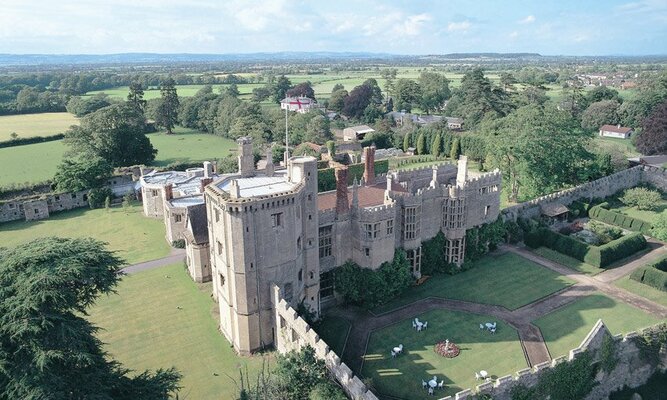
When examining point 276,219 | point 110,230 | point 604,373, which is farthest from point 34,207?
point 604,373

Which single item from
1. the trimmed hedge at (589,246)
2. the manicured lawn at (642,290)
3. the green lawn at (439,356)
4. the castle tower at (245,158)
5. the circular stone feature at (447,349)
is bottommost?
the green lawn at (439,356)

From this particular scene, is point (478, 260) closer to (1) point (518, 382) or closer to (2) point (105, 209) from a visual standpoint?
(1) point (518, 382)

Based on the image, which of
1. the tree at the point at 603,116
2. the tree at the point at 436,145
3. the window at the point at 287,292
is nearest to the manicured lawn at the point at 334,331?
the window at the point at 287,292

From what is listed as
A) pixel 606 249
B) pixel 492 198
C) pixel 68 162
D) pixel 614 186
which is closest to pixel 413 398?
pixel 492 198

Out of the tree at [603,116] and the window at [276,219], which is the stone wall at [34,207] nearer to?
the window at [276,219]

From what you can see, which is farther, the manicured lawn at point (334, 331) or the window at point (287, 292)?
the manicured lawn at point (334, 331)

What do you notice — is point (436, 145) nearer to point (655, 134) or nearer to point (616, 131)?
point (655, 134)
